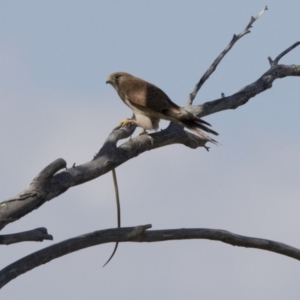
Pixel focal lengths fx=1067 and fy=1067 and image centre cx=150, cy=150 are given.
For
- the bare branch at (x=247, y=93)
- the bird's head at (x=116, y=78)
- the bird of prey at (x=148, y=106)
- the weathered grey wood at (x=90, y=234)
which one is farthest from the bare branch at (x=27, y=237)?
the bird's head at (x=116, y=78)

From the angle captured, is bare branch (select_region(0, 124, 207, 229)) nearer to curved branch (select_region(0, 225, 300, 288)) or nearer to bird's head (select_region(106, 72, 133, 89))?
curved branch (select_region(0, 225, 300, 288))

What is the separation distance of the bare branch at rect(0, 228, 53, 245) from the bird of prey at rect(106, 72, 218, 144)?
1.69m

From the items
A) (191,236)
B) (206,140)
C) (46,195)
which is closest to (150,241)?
(191,236)

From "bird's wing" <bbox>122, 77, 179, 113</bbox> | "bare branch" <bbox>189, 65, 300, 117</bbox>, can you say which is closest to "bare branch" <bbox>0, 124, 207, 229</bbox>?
"bare branch" <bbox>189, 65, 300, 117</bbox>

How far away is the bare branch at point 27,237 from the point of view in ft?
15.0

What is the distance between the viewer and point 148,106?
22.7 ft

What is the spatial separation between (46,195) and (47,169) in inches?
4.7

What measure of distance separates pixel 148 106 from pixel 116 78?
641 millimetres

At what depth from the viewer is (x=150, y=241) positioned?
4793 mm

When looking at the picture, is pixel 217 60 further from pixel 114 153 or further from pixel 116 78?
pixel 114 153

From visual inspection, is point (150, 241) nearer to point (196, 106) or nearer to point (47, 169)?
point (47, 169)

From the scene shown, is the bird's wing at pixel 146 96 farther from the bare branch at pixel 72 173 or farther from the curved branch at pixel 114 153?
the bare branch at pixel 72 173

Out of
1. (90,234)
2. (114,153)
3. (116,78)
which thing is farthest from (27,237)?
(116,78)

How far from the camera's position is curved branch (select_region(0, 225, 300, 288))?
4.45 m
